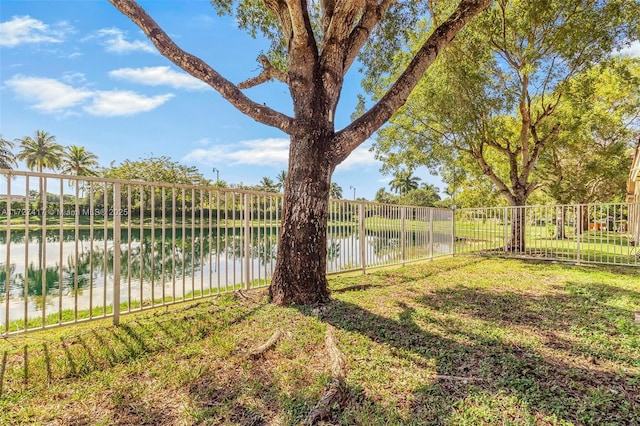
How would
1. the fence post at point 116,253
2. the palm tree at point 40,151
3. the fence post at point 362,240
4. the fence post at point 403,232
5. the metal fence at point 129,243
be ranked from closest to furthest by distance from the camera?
the metal fence at point 129,243, the fence post at point 116,253, the fence post at point 362,240, the fence post at point 403,232, the palm tree at point 40,151

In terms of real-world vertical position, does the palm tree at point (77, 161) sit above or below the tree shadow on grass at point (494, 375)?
above

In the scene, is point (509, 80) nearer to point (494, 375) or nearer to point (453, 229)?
point (453, 229)

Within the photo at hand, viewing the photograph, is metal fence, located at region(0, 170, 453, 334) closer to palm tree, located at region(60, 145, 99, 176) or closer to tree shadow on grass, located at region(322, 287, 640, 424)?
tree shadow on grass, located at region(322, 287, 640, 424)

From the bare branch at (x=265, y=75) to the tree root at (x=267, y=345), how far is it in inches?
129

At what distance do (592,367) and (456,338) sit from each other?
96 cm

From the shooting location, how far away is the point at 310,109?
3.97 m

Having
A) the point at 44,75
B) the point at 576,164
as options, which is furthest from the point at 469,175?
the point at 44,75

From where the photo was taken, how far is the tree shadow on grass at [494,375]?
1.82 meters

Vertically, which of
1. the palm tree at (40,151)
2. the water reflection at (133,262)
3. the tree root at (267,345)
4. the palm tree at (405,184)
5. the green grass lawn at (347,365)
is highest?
the palm tree at (40,151)

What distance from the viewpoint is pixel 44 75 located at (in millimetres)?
20797

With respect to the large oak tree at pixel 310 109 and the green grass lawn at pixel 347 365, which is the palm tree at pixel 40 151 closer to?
the large oak tree at pixel 310 109

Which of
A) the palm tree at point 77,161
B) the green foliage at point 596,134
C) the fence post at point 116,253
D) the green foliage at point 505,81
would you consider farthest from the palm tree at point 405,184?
the fence post at point 116,253

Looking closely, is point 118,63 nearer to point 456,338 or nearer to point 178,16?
point 178,16

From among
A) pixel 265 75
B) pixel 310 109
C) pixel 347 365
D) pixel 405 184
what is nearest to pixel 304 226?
pixel 310 109
